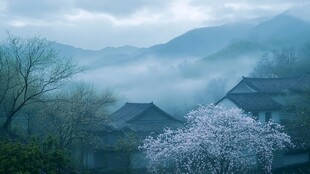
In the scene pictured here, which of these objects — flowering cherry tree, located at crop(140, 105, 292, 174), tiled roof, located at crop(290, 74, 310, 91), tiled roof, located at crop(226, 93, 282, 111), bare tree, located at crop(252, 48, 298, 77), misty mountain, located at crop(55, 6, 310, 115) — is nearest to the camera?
flowering cherry tree, located at crop(140, 105, 292, 174)

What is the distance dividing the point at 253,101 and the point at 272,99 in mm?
3537

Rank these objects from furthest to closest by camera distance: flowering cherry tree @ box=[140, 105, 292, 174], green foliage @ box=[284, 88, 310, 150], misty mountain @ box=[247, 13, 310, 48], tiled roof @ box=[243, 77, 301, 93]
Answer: misty mountain @ box=[247, 13, 310, 48]
tiled roof @ box=[243, 77, 301, 93]
green foliage @ box=[284, 88, 310, 150]
flowering cherry tree @ box=[140, 105, 292, 174]

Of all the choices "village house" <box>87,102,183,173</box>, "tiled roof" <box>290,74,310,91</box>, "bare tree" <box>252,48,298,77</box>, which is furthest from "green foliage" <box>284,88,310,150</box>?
"bare tree" <box>252,48,298,77</box>

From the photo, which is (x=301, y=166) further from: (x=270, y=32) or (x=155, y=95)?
(x=270, y=32)

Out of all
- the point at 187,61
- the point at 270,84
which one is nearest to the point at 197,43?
the point at 187,61

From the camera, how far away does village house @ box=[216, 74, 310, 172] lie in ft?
91.6

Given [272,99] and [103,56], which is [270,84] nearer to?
[272,99]

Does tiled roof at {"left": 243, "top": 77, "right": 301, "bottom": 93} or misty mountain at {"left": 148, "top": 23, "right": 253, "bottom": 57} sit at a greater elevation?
misty mountain at {"left": 148, "top": 23, "right": 253, "bottom": 57}

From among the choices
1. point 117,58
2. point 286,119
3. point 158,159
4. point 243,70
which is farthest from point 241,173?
point 117,58

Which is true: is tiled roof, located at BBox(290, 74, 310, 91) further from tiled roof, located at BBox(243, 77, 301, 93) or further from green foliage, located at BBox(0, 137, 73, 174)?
green foliage, located at BBox(0, 137, 73, 174)

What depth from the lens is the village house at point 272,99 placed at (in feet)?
91.6

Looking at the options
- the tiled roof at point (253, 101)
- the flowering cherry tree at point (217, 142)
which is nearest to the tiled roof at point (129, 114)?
the tiled roof at point (253, 101)

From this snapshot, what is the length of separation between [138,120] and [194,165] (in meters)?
13.5

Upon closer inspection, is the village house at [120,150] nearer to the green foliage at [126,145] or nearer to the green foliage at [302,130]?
the green foliage at [126,145]
